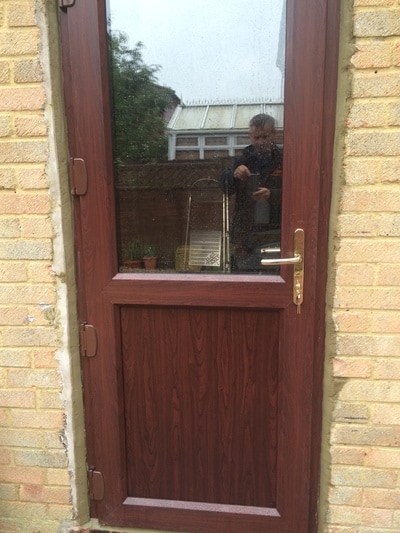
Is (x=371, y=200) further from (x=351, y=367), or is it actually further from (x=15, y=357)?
(x=15, y=357)

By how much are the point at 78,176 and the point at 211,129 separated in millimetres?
567

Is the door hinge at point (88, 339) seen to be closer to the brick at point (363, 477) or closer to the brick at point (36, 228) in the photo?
the brick at point (36, 228)

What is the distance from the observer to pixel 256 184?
181cm

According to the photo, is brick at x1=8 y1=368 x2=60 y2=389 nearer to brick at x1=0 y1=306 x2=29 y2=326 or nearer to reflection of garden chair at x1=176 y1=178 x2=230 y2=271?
brick at x1=0 y1=306 x2=29 y2=326

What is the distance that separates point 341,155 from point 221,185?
48cm

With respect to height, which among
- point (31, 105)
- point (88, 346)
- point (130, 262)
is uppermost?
point (31, 105)

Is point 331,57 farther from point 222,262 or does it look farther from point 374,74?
point 222,262

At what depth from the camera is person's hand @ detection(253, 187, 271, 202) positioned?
1796mm

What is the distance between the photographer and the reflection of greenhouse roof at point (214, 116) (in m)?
1.75

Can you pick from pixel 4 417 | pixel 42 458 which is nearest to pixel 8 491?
pixel 42 458

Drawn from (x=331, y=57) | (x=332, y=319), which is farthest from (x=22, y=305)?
(x=331, y=57)

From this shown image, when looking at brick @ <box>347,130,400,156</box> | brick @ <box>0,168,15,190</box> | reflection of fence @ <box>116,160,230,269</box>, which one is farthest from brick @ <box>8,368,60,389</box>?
brick @ <box>347,130,400,156</box>

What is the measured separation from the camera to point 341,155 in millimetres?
1643

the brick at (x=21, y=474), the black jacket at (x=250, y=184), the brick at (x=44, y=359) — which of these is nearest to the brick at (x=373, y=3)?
the black jacket at (x=250, y=184)
